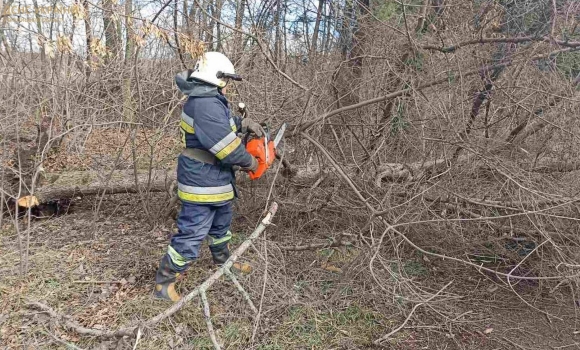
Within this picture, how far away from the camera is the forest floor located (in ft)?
9.11

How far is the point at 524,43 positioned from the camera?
3326mm

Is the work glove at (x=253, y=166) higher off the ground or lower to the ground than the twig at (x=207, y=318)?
higher

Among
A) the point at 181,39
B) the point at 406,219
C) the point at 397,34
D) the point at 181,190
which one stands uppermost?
the point at 397,34

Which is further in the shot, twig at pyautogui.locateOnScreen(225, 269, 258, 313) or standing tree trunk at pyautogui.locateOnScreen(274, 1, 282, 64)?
standing tree trunk at pyautogui.locateOnScreen(274, 1, 282, 64)

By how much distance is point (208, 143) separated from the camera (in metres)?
2.77

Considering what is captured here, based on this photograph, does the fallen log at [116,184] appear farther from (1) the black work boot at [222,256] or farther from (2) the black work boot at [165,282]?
(2) the black work boot at [165,282]

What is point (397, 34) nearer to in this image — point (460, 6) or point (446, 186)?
point (460, 6)

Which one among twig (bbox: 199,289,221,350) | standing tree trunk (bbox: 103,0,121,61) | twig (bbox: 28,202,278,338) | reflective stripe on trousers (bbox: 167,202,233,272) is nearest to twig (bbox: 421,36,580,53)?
twig (bbox: 28,202,278,338)

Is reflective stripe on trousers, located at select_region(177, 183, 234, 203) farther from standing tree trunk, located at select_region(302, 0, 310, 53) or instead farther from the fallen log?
standing tree trunk, located at select_region(302, 0, 310, 53)

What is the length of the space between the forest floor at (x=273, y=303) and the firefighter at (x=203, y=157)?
358 mm

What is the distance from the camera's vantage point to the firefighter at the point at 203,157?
2.77 m

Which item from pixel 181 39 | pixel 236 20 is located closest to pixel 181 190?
pixel 181 39

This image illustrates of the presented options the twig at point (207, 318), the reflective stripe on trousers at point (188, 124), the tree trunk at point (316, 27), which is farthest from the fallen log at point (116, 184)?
the twig at point (207, 318)

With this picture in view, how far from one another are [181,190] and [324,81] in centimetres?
186
